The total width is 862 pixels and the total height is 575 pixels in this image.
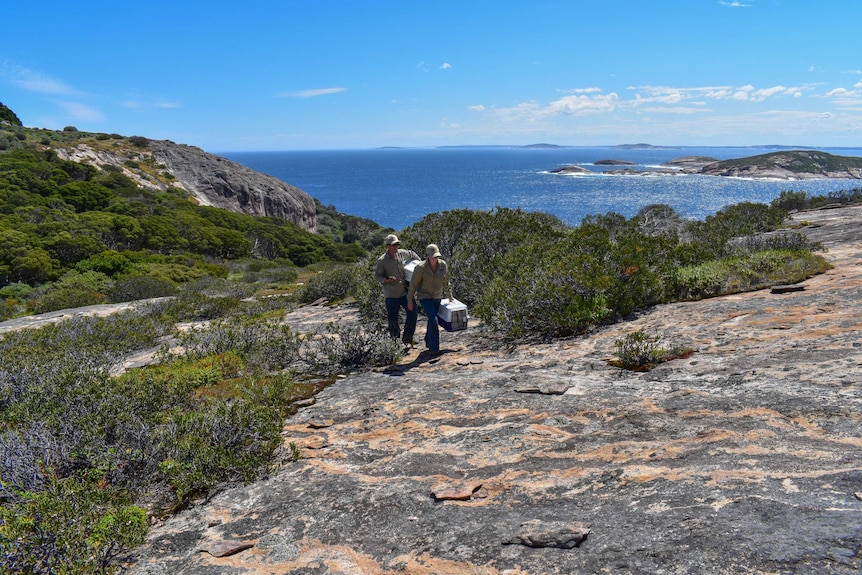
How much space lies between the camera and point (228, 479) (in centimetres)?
455

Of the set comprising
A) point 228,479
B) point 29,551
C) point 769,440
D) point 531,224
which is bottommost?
point 228,479

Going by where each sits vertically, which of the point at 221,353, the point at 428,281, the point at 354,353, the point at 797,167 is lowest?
the point at 221,353

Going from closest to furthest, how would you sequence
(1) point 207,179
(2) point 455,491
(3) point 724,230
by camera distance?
(2) point 455,491 → (3) point 724,230 → (1) point 207,179

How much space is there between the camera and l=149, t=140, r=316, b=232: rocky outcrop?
63.2 metres

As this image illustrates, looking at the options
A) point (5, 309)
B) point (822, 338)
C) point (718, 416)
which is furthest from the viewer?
point (5, 309)

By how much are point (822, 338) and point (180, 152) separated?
73605mm

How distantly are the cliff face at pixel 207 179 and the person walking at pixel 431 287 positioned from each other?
56.5 m

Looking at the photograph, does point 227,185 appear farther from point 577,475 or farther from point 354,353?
point 577,475

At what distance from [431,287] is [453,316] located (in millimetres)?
611

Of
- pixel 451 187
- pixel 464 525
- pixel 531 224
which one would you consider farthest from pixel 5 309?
pixel 451 187

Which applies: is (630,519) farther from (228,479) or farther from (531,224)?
(531,224)

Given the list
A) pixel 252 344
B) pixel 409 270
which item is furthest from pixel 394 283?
pixel 252 344

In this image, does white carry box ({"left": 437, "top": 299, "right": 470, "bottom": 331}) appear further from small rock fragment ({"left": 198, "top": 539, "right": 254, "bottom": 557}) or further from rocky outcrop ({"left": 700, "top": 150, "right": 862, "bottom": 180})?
rocky outcrop ({"left": 700, "top": 150, "right": 862, "bottom": 180})

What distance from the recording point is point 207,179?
6456 cm
